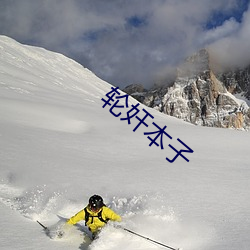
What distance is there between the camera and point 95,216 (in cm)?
591

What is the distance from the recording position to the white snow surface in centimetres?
548

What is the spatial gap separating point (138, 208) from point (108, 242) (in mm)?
1413

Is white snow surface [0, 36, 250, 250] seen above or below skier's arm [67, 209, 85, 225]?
above

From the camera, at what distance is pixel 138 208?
6680 millimetres

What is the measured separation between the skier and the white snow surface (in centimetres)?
19

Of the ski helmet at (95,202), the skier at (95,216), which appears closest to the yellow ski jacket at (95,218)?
the skier at (95,216)

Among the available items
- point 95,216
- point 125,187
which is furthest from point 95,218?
point 125,187

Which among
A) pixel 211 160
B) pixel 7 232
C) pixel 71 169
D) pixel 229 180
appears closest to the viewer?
pixel 7 232

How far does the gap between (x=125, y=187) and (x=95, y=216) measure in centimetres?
210

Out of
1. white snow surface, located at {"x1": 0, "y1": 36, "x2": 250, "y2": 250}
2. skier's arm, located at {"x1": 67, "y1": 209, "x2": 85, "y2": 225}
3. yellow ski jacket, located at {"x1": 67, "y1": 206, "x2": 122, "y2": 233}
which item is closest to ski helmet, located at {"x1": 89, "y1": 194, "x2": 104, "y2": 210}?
yellow ski jacket, located at {"x1": 67, "y1": 206, "x2": 122, "y2": 233}

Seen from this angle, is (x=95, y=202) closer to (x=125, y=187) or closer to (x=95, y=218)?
(x=95, y=218)

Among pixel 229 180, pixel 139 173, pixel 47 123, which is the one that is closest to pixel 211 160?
pixel 229 180

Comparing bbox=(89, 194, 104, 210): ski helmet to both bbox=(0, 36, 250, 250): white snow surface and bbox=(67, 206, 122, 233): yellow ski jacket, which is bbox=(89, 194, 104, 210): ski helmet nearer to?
bbox=(67, 206, 122, 233): yellow ski jacket

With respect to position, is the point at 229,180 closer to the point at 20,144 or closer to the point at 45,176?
the point at 45,176
